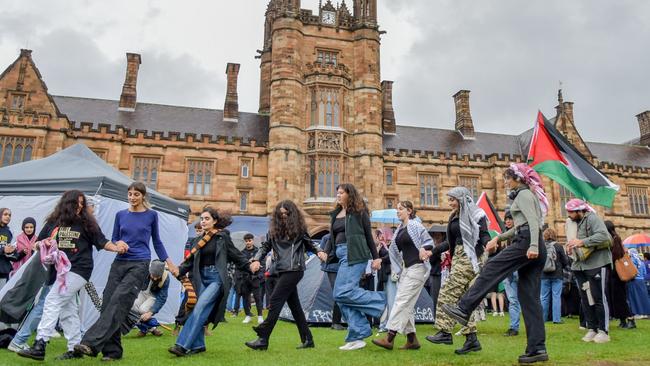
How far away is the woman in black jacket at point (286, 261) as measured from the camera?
5.71 m

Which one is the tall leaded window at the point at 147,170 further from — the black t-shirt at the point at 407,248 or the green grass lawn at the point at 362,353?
the black t-shirt at the point at 407,248

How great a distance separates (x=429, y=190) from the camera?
1219 inches

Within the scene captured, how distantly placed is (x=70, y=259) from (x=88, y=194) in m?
3.77

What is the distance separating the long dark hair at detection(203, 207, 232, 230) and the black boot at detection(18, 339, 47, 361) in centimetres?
216

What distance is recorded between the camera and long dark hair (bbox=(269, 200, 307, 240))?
5.88m

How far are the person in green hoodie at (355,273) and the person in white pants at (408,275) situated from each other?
0.23m

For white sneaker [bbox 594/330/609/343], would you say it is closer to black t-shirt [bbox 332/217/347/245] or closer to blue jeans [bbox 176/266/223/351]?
black t-shirt [bbox 332/217/347/245]

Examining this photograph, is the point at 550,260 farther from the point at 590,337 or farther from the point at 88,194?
the point at 88,194

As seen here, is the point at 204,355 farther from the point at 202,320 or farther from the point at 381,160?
the point at 381,160

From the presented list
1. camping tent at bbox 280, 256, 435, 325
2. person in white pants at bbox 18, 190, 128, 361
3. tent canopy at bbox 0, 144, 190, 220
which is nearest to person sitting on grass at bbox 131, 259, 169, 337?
tent canopy at bbox 0, 144, 190, 220

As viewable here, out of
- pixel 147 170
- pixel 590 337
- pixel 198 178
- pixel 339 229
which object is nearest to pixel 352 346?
pixel 339 229

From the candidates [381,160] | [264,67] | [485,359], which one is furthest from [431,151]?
[485,359]

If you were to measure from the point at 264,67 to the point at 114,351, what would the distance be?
31.7 metres

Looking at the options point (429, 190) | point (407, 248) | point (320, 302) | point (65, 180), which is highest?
point (429, 190)
